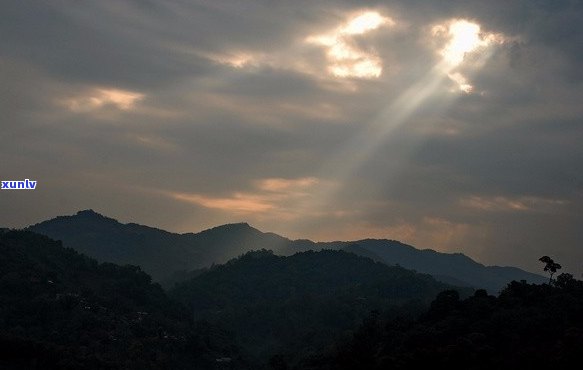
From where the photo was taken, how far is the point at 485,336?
100438 millimetres

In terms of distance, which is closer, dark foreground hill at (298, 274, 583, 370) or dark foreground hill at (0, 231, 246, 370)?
dark foreground hill at (298, 274, 583, 370)

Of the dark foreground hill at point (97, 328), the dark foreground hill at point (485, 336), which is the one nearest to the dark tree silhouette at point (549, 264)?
the dark foreground hill at point (485, 336)

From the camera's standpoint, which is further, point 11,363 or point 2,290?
point 2,290

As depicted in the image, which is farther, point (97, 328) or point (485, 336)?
point (97, 328)

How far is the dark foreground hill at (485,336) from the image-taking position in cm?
8344

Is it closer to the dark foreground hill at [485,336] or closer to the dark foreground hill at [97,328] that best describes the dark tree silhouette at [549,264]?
the dark foreground hill at [485,336]

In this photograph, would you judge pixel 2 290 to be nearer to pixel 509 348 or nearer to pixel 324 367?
pixel 324 367

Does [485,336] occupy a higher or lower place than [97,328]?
higher

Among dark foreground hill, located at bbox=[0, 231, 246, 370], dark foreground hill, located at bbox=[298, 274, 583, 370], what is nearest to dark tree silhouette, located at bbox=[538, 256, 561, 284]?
dark foreground hill, located at bbox=[298, 274, 583, 370]

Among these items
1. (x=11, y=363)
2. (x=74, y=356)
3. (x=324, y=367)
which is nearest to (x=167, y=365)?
(x=74, y=356)

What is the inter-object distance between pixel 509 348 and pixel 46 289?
134414 mm

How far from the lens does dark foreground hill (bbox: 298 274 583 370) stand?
83.4m

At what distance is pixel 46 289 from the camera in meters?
189

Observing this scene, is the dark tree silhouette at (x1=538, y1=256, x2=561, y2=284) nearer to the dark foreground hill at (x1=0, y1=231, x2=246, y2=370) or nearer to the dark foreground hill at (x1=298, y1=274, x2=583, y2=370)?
the dark foreground hill at (x1=298, y1=274, x2=583, y2=370)
